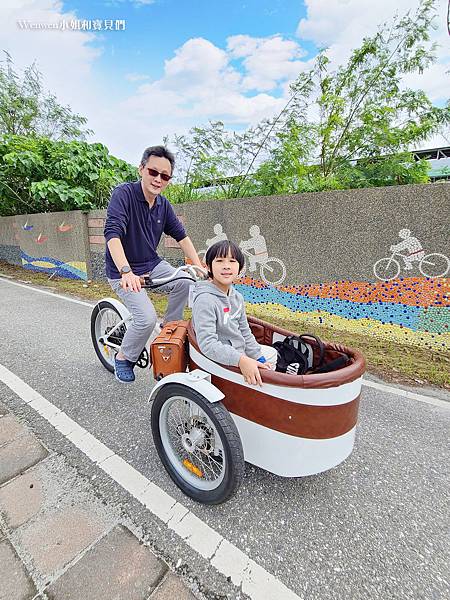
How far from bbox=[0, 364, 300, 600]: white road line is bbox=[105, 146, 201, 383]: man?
51cm

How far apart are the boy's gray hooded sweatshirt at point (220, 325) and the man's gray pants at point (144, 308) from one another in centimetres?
61

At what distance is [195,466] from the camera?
1.61m

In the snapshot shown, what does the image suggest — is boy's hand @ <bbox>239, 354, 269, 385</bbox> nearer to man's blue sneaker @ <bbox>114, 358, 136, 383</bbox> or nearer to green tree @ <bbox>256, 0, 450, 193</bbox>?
man's blue sneaker @ <bbox>114, 358, 136, 383</bbox>

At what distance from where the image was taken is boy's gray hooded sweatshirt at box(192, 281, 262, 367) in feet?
4.87

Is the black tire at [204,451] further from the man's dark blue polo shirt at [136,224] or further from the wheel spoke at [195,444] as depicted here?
the man's dark blue polo shirt at [136,224]

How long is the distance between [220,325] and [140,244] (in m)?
1.03

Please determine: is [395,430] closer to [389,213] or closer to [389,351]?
[389,351]

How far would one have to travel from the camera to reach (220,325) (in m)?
1.65

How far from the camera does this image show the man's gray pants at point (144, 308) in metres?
2.14

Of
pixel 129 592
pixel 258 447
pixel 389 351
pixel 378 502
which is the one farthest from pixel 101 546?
pixel 389 351

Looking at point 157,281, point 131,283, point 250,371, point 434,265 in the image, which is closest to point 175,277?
point 157,281

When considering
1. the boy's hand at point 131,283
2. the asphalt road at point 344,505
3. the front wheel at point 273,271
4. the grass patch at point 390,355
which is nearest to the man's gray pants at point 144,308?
the boy's hand at point 131,283

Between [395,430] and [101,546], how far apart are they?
5.89ft

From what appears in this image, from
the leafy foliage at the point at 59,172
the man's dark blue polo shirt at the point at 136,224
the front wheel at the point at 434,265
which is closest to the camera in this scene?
the man's dark blue polo shirt at the point at 136,224
